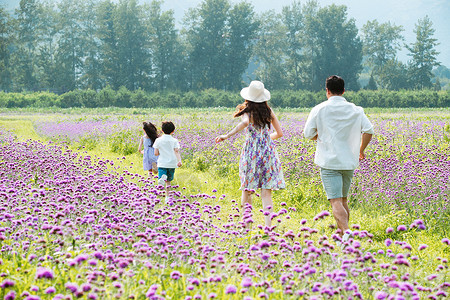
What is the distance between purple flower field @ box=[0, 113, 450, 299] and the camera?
3.22 meters

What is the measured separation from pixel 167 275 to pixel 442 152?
284 inches

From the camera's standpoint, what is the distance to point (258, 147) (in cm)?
603

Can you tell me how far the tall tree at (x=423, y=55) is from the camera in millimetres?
83688

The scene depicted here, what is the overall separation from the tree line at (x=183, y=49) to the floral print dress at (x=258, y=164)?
226 ft

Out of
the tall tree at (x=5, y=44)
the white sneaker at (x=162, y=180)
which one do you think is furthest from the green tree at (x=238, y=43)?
the white sneaker at (x=162, y=180)

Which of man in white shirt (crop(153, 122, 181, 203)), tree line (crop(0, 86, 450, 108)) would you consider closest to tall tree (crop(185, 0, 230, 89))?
tree line (crop(0, 86, 450, 108))

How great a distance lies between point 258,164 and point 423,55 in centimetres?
8904

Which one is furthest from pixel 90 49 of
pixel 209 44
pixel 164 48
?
pixel 209 44

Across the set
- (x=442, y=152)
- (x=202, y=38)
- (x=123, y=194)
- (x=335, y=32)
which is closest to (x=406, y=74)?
(x=335, y=32)

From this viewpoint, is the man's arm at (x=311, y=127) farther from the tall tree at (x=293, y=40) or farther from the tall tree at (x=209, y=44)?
the tall tree at (x=293, y=40)

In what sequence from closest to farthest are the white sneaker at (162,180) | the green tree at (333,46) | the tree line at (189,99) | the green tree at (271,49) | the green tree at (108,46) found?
the white sneaker at (162,180), the tree line at (189,99), the green tree at (108,46), the green tree at (333,46), the green tree at (271,49)

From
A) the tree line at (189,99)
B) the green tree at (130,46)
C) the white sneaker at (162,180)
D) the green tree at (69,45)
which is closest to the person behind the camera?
the white sneaker at (162,180)

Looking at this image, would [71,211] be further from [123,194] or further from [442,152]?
[442,152]

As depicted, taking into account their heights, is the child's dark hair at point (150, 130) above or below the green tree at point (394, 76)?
below
